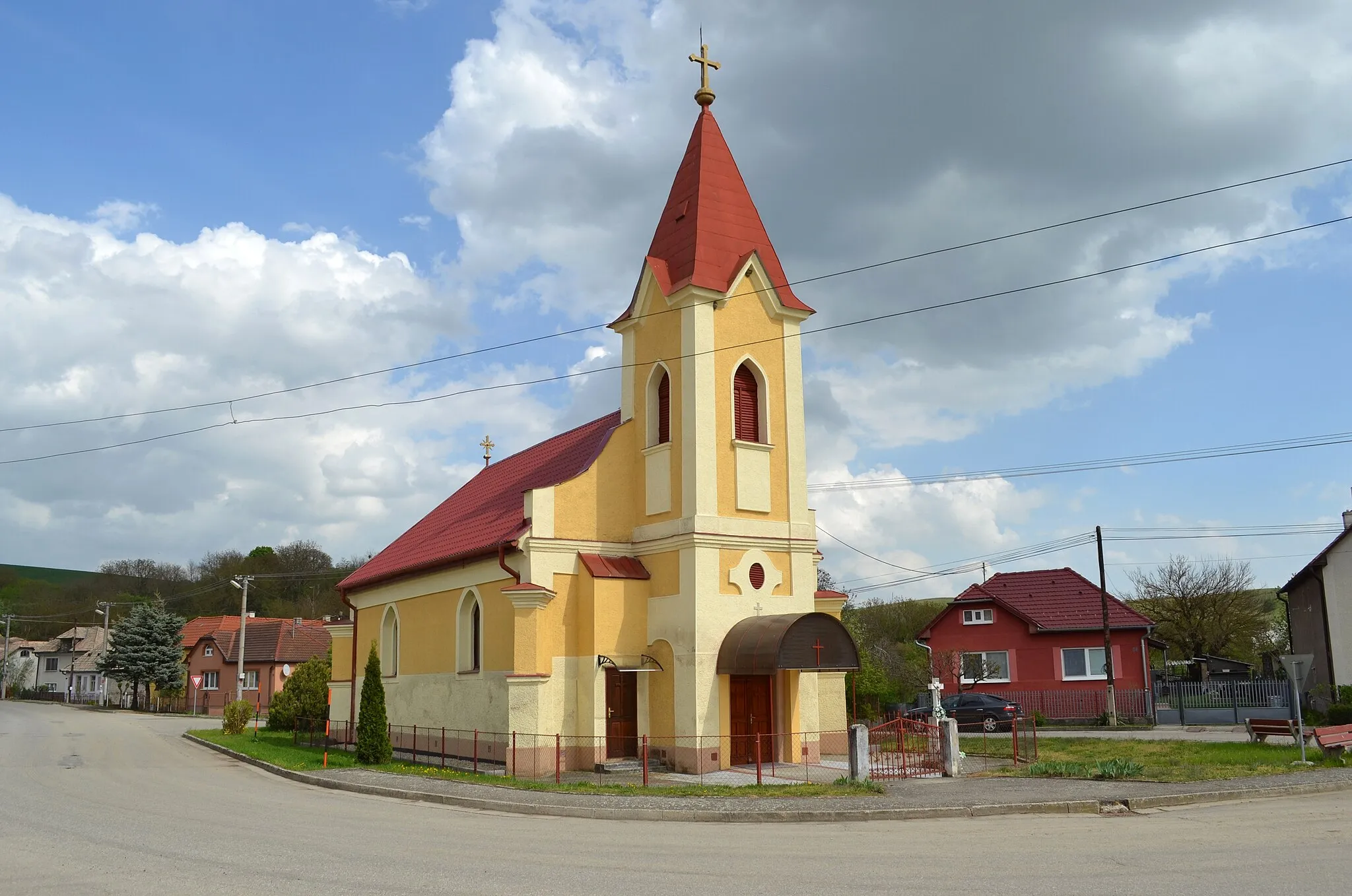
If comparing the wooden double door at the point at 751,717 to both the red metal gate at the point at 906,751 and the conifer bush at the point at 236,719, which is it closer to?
the red metal gate at the point at 906,751

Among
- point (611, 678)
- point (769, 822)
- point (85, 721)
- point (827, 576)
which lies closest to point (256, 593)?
point (85, 721)

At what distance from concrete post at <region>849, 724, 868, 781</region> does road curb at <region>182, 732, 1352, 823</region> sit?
2956 mm

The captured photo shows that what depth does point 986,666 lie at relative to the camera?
44781 mm

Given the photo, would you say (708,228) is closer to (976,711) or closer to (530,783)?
(530,783)

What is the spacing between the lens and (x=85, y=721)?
51906 mm

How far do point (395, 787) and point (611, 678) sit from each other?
17.2 ft

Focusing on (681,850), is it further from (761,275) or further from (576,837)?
(761,275)

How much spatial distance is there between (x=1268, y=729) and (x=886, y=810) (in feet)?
51.3

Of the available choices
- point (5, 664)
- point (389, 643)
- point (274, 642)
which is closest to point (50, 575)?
point (5, 664)

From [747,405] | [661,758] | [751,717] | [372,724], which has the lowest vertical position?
[661,758]

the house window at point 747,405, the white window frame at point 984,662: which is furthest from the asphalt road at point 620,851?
the white window frame at point 984,662

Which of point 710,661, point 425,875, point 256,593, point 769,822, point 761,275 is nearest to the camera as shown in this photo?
point 425,875

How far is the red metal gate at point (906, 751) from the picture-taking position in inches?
820

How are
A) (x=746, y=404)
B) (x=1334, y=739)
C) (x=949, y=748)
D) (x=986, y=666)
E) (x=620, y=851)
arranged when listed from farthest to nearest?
(x=986, y=666) → (x=746, y=404) → (x=1334, y=739) → (x=949, y=748) → (x=620, y=851)
